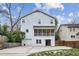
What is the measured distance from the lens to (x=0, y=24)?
3975 mm

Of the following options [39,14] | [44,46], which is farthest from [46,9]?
[44,46]

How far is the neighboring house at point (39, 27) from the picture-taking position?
156 inches

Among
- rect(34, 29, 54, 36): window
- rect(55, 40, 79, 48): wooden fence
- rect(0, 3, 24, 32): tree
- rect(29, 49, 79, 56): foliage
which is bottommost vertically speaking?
rect(29, 49, 79, 56): foliage

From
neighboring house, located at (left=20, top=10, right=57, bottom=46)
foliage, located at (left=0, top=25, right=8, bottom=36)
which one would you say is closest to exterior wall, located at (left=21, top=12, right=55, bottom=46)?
neighboring house, located at (left=20, top=10, right=57, bottom=46)

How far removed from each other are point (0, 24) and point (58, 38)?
1.85 feet

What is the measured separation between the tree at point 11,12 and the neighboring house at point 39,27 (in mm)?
59

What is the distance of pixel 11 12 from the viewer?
3.98m

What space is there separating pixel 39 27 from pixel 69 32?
0.29 metres

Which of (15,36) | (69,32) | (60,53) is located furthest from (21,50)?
(69,32)

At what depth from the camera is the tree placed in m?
3.97

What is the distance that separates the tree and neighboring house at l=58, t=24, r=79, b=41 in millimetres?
414

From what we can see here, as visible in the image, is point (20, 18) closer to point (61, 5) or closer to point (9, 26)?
point (9, 26)

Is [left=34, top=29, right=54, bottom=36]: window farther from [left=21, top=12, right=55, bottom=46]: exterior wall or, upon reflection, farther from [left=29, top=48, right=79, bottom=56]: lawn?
[left=29, top=48, right=79, bottom=56]: lawn

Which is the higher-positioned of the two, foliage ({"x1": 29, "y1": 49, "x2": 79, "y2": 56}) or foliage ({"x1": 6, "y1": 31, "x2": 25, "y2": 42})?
foliage ({"x1": 6, "y1": 31, "x2": 25, "y2": 42})
